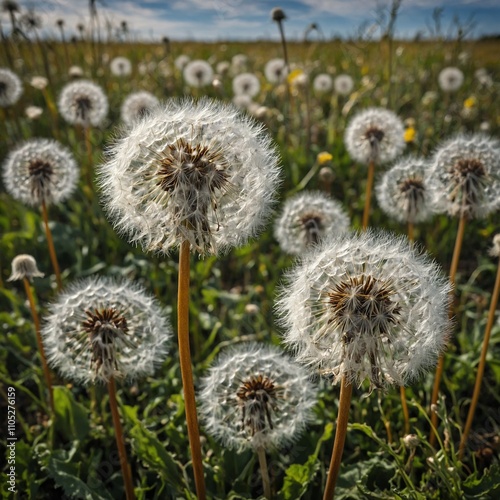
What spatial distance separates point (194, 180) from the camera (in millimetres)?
1736

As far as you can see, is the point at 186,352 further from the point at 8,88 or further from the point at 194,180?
the point at 8,88

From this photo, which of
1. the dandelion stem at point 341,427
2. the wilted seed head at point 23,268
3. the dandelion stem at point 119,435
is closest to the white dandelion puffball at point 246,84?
the wilted seed head at point 23,268

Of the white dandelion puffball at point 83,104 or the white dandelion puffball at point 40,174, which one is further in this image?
the white dandelion puffball at point 83,104

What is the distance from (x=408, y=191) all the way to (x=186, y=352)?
1821 millimetres

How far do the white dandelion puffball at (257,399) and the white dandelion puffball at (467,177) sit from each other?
1.23 meters

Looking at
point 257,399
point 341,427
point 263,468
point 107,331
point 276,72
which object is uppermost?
point 276,72

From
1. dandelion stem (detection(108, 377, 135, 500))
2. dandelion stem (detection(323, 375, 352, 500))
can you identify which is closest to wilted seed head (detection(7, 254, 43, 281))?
dandelion stem (detection(108, 377, 135, 500))

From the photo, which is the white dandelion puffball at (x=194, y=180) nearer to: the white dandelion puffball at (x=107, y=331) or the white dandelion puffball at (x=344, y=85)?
the white dandelion puffball at (x=107, y=331)

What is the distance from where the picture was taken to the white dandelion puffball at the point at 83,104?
4594 mm

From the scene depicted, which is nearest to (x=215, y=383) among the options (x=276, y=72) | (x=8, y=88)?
(x=8, y=88)

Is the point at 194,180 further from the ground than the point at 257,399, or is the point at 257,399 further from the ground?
the point at 194,180

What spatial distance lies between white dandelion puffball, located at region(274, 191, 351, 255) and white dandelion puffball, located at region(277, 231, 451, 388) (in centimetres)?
135

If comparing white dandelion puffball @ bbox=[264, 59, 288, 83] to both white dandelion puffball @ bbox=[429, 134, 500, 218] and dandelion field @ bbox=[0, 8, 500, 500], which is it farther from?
white dandelion puffball @ bbox=[429, 134, 500, 218]

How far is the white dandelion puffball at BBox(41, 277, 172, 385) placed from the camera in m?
2.31
